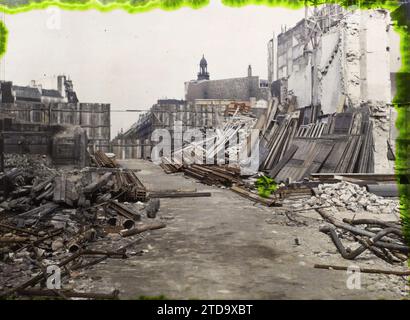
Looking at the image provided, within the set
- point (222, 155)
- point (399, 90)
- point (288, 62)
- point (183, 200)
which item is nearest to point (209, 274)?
point (399, 90)

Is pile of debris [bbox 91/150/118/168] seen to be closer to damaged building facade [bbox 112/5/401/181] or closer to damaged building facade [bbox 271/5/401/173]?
damaged building facade [bbox 112/5/401/181]

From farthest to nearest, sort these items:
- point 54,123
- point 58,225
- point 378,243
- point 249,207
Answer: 1. point 54,123
2. point 249,207
3. point 58,225
4. point 378,243

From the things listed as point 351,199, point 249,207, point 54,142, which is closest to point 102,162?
point 54,142

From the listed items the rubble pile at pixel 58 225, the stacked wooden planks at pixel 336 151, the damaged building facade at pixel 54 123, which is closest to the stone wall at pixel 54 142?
the damaged building facade at pixel 54 123

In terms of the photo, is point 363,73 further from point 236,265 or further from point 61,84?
point 61,84

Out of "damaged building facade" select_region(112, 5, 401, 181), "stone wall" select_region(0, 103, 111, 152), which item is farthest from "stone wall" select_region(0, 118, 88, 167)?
"stone wall" select_region(0, 103, 111, 152)

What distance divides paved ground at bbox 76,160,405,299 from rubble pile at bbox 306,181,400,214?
54.4 inches

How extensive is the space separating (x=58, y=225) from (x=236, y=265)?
3.09 metres

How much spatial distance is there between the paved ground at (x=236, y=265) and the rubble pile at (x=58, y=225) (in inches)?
16.8

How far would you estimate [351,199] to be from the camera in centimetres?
802

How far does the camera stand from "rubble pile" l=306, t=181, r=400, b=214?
7.54 metres

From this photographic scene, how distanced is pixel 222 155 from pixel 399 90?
45.9ft

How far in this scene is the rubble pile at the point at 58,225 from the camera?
427cm
